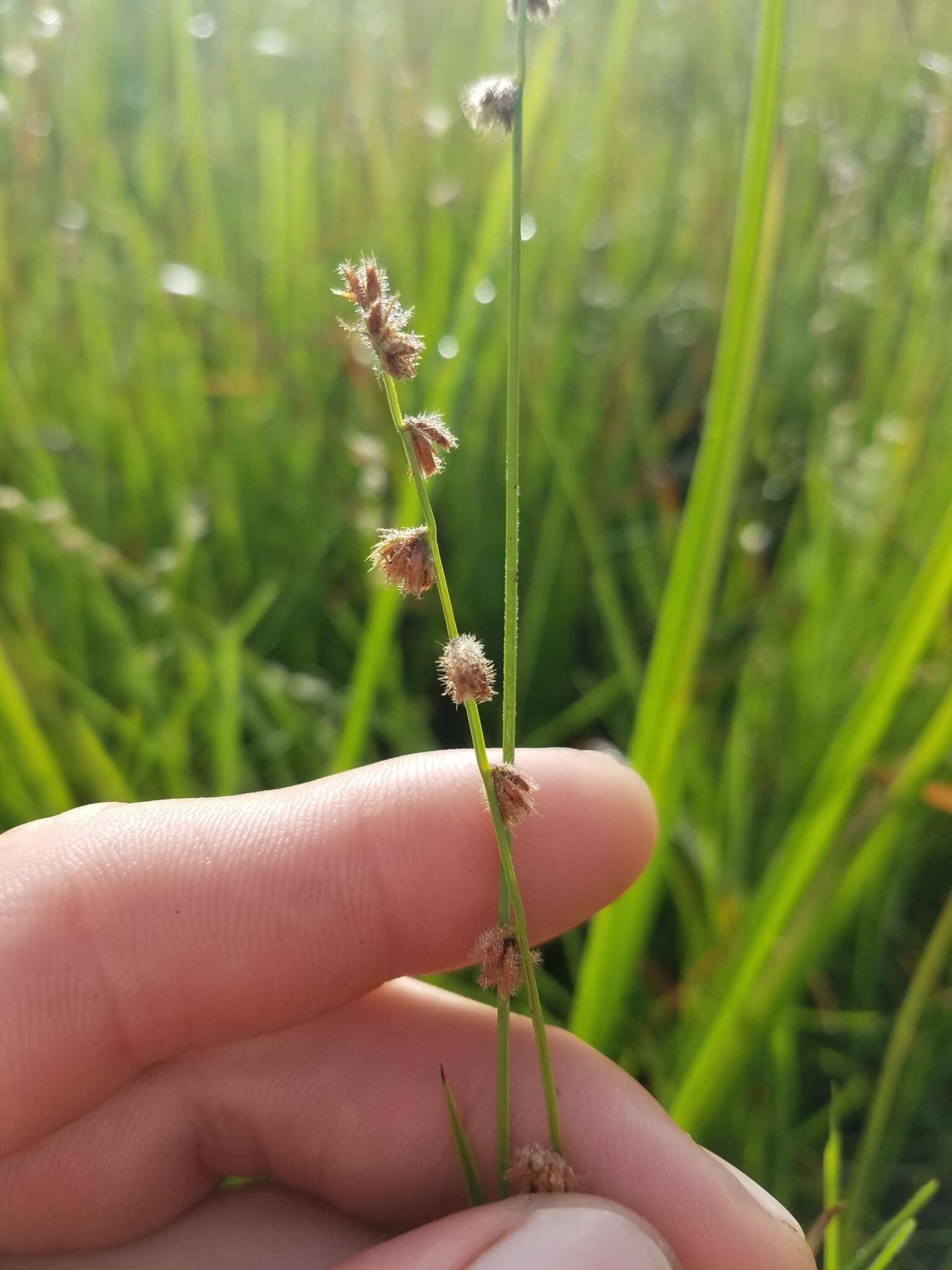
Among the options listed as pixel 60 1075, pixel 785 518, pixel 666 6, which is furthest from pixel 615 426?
pixel 666 6

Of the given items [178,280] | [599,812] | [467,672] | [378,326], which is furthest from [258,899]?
[178,280]

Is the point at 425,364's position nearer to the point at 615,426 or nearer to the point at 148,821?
the point at 615,426

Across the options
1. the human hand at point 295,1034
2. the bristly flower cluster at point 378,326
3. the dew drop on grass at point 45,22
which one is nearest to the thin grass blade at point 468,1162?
the human hand at point 295,1034

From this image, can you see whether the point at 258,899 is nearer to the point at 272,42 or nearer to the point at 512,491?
the point at 512,491

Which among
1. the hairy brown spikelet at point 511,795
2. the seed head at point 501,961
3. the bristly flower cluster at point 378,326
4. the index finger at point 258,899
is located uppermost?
the bristly flower cluster at point 378,326

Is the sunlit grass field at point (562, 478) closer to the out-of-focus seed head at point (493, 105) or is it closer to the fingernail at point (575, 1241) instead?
the fingernail at point (575, 1241)

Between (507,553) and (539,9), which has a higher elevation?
(539,9)

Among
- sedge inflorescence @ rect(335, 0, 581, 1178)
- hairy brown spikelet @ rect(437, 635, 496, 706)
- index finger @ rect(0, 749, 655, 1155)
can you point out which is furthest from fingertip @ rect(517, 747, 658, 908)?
hairy brown spikelet @ rect(437, 635, 496, 706)
